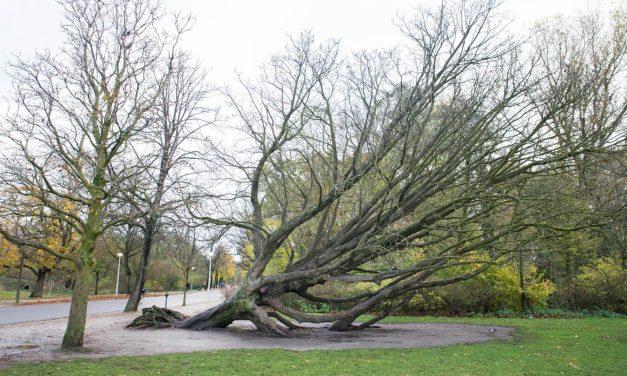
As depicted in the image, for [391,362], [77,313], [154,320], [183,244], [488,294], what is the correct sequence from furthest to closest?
[183,244]
[488,294]
[154,320]
[77,313]
[391,362]

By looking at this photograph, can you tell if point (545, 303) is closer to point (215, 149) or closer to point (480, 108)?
point (480, 108)

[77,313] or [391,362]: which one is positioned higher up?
[77,313]

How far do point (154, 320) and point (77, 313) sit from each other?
6.16 meters

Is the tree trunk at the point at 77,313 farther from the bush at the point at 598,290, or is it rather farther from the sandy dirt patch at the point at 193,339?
the bush at the point at 598,290

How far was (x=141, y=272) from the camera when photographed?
84.5ft

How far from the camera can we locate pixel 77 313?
11680mm

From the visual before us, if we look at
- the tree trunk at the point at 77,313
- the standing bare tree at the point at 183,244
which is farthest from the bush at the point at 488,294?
the tree trunk at the point at 77,313

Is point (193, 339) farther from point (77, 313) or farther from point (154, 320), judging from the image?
point (154, 320)

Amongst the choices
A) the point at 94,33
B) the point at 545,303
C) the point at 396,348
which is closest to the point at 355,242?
the point at 396,348

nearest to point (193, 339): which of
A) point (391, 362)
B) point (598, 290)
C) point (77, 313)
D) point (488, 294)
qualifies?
point (77, 313)

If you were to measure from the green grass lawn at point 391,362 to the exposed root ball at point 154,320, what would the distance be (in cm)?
693

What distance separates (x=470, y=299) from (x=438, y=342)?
415 inches

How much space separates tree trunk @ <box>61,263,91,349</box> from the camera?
11.6 meters

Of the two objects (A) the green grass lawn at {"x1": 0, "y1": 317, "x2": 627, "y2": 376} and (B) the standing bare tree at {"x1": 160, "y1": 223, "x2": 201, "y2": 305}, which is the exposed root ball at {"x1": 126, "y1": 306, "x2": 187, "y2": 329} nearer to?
(B) the standing bare tree at {"x1": 160, "y1": 223, "x2": 201, "y2": 305}
